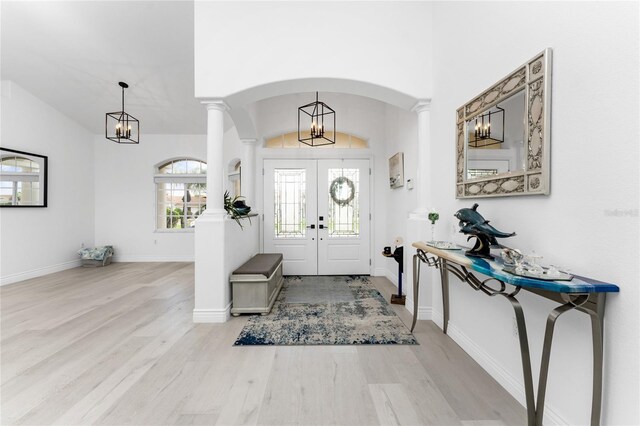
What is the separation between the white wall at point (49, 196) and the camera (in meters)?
4.52

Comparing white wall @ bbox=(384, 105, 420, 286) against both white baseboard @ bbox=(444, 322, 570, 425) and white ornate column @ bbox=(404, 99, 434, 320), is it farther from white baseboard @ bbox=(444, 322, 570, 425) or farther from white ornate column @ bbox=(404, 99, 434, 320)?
white baseboard @ bbox=(444, 322, 570, 425)

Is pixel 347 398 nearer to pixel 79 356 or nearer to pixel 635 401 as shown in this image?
pixel 635 401

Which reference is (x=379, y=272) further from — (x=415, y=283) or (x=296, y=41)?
(x=296, y=41)

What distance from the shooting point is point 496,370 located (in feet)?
6.32

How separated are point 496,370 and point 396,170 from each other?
9.39 feet

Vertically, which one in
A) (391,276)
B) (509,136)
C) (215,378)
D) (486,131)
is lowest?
(215,378)

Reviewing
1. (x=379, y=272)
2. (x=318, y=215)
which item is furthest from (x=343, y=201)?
(x=379, y=272)

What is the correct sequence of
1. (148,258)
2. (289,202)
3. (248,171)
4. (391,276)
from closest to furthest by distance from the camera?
(391,276), (248,171), (289,202), (148,258)

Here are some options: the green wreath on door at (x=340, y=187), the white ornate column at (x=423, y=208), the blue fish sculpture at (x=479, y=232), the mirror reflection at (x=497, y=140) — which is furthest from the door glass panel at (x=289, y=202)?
the blue fish sculpture at (x=479, y=232)

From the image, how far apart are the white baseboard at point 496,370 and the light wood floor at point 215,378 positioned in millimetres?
55

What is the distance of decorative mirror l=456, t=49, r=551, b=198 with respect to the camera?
58.5 inches

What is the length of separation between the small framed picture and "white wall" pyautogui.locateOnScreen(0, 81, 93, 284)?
642cm

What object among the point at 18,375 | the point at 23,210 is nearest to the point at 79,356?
the point at 18,375

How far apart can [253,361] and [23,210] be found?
5.50 meters
